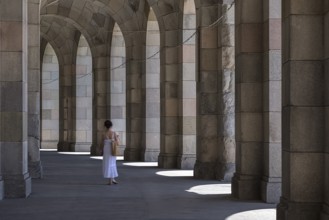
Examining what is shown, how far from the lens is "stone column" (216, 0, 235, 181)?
16.8 meters

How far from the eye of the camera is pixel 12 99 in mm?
12789

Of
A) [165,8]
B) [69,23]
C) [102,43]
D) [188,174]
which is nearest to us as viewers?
[188,174]

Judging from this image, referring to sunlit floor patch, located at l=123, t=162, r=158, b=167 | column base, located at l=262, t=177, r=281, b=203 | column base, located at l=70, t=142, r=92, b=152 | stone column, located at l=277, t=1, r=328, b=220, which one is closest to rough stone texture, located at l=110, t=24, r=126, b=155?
column base, located at l=70, t=142, r=92, b=152

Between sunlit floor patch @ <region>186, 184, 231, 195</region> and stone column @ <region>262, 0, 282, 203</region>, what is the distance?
63.5 inches

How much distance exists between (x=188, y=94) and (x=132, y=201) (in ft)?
27.5

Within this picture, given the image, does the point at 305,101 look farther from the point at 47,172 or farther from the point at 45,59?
the point at 45,59

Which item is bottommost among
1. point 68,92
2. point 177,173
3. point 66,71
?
point 177,173

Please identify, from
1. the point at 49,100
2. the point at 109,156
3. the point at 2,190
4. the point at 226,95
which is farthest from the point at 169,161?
the point at 49,100

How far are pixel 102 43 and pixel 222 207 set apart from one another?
19639 mm

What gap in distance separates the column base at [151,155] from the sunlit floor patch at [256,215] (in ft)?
43.0

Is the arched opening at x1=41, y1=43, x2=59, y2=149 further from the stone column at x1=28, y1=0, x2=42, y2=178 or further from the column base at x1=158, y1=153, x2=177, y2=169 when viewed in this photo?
the stone column at x1=28, y1=0, x2=42, y2=178

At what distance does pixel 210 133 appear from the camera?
57.1 feet

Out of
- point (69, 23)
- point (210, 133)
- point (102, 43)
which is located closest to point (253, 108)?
point (210, 133)

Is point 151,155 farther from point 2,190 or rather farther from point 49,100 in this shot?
point 49,100
